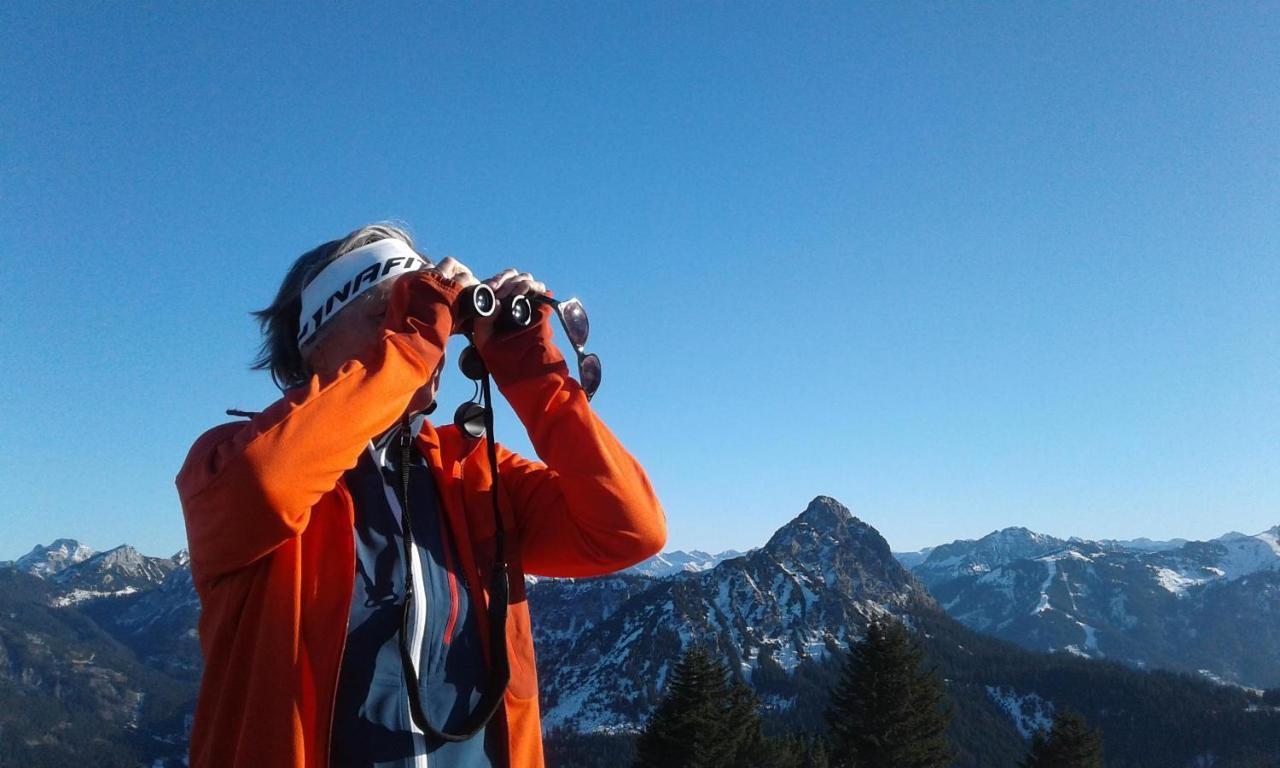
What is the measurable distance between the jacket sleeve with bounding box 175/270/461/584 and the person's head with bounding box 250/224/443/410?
290 mm

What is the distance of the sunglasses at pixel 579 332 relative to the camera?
9.79 ft

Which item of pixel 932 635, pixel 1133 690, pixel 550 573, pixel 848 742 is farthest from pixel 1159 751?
pixel 550 573

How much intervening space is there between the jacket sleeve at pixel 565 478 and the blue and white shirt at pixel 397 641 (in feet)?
1.42

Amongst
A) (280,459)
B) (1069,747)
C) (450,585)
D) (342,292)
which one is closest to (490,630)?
(450,585)

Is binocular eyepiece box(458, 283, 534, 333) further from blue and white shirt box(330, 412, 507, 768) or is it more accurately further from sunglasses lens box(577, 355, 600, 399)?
blue and white shirt box(330, 412, 507, 768)

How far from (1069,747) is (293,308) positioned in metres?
43.3

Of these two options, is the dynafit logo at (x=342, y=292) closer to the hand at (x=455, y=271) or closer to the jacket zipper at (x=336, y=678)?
the hand at (x=455, y=271)

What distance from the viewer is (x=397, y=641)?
85.9 inches

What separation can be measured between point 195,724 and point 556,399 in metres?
1.43

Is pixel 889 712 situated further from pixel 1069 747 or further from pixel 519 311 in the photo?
pixel 519 311

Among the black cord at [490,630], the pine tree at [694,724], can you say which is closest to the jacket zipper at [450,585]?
the black cord at [490,630]

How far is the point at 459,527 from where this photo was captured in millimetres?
2572

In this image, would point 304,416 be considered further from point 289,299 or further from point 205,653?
point 289,299

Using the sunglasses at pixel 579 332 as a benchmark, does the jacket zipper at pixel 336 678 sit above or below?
below
